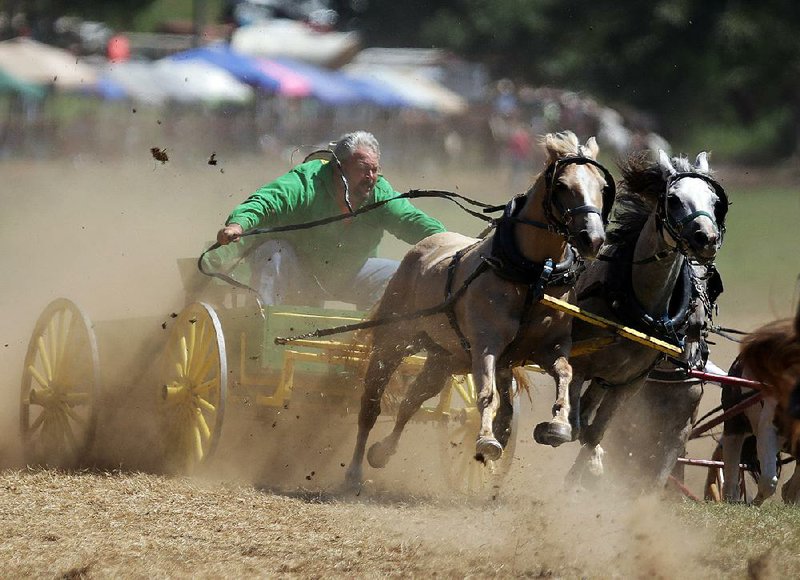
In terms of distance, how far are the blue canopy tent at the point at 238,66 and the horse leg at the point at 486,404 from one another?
30482 millimetres

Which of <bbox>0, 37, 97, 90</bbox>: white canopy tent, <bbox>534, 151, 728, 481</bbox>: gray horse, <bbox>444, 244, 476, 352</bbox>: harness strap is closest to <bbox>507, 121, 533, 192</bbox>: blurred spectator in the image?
<bbox>0, 37, 97, 90</bbox>: white canopy tent

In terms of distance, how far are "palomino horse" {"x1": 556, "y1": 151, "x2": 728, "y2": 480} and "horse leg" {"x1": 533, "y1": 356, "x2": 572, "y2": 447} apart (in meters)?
0.43

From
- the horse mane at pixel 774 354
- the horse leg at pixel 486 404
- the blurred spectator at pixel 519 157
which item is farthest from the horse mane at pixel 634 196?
the blurred spectator at pixel 519 157

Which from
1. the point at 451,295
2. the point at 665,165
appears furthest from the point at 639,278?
the point at 451,295

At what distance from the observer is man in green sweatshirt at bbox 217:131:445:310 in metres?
8.09

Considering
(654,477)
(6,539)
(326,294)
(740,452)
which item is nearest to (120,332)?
(326,294)

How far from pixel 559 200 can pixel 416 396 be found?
1658 millimetres

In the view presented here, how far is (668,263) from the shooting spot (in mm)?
6602

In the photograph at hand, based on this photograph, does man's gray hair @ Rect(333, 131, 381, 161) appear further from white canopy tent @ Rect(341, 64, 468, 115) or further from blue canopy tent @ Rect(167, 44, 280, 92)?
white canopy tent @ Rect(341, 64, 468, 115)

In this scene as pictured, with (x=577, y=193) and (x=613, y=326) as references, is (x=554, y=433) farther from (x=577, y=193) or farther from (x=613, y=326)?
(x=577, y=193)

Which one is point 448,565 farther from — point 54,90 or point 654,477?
point 54,90

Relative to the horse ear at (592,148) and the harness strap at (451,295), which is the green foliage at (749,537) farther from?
the horse ear at (592,148)

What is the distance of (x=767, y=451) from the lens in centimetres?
785

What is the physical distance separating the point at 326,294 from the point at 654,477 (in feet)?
7.25
